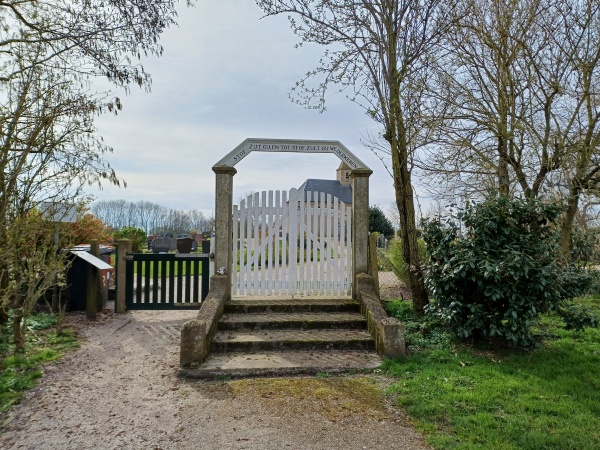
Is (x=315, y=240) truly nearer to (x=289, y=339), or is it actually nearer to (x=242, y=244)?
(x=242, y=244)

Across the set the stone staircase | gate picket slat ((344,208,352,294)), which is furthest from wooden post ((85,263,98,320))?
gate picket slat ((344,208,352,294))

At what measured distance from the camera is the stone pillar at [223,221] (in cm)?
626

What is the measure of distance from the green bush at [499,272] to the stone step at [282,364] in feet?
4.49

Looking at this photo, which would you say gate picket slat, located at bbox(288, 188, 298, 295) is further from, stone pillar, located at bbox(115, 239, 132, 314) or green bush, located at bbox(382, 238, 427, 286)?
green bush, located at bbox(382, 238, 427, 286)

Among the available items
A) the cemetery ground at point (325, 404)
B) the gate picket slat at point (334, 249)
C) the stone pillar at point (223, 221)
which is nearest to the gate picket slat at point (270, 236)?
the stone pillar at point (223, 221)

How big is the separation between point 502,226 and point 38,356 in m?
6.21

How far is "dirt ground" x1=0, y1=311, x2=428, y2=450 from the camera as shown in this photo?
10.0 ft

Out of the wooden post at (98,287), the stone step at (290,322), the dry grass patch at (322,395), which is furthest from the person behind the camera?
the wooden post at (98,287)

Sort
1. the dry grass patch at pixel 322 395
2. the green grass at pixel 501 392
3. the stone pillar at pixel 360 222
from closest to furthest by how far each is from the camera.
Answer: the green grass at pixel 501 392 < the dry grass patch at pixel 322 395 < the stone pillar at pixel 360 222

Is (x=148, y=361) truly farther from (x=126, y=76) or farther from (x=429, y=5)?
(x=429, y=5)

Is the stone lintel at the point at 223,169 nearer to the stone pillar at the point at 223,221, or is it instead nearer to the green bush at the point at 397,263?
the stone pillar at the point at 223,221

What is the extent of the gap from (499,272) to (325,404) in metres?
2.76

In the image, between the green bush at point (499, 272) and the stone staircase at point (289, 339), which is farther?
the green bush at point (499, 272)

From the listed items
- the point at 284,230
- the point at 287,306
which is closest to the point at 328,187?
the point at 284,230
